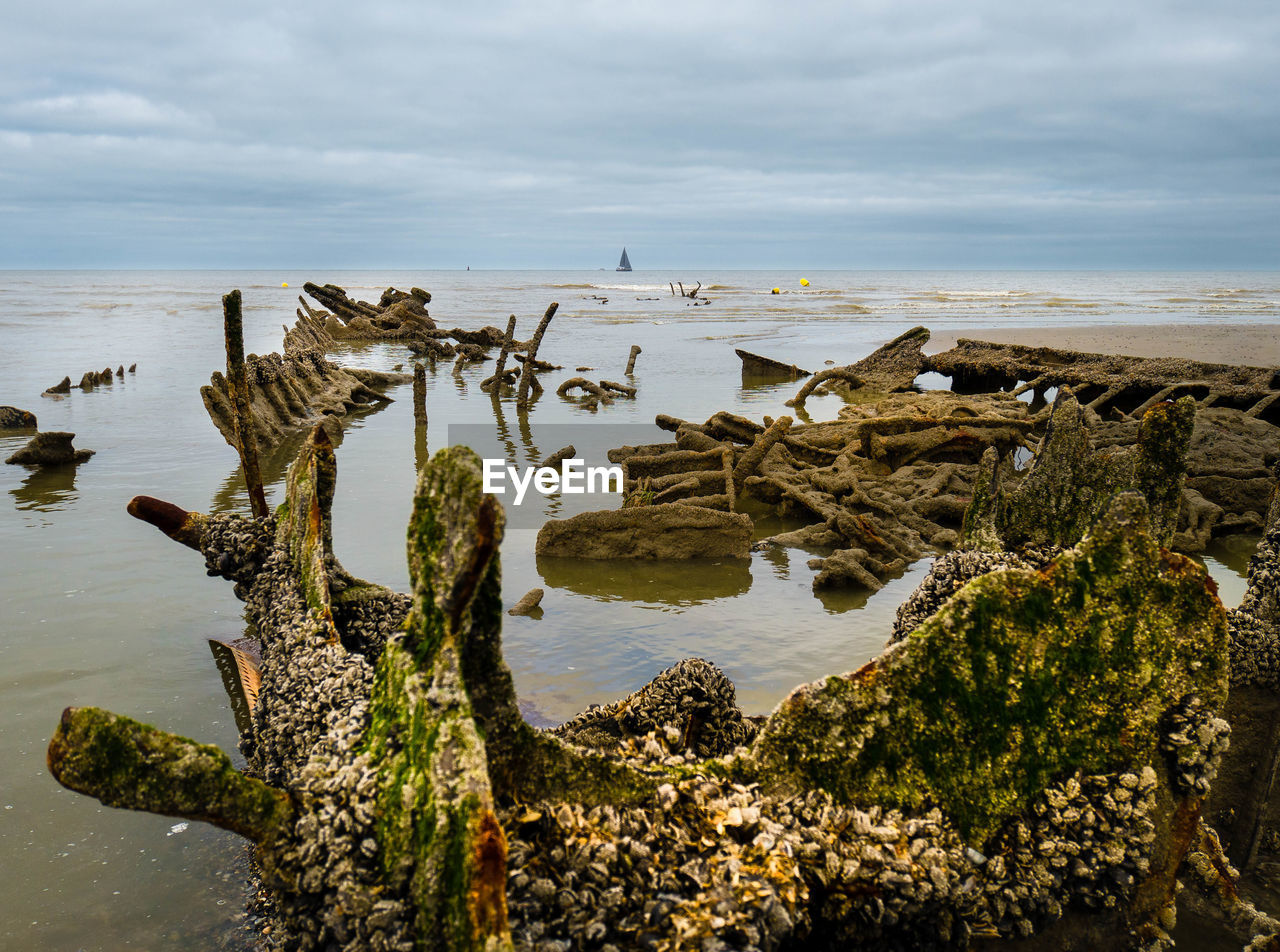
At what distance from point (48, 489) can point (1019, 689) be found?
1218cm

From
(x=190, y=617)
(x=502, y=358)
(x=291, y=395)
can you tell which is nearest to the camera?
(x=190, y=617)

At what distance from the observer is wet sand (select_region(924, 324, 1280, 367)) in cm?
2525

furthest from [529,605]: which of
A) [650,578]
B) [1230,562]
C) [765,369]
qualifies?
[765,369]

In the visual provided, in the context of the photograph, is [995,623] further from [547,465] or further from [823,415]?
[823,415]

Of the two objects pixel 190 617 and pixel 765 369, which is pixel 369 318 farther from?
pixel 190 617

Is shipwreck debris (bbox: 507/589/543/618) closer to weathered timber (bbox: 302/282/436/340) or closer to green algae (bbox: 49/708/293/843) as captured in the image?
green algae (bbox: 49/708/293/843)

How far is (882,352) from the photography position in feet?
70.6

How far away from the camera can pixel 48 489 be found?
1127 centimetres

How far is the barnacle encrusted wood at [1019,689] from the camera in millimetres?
2408

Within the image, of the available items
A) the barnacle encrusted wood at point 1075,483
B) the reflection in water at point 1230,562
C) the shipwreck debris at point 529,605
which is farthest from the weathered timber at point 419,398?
the barnacle encrusted wood at point 1075,483

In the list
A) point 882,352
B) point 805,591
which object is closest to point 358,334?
point 882,352

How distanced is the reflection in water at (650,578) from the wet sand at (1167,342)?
19760 millimetres

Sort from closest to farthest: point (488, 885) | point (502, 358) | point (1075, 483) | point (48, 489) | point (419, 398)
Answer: point (488, 885), point (1075, 483), point (48, 489), point (419, 398), point (502, 358)

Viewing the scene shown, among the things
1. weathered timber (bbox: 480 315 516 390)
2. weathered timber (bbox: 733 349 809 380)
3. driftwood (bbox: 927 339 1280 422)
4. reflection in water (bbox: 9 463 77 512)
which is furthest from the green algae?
weathered timber (bbox: 733 349 809 380)
